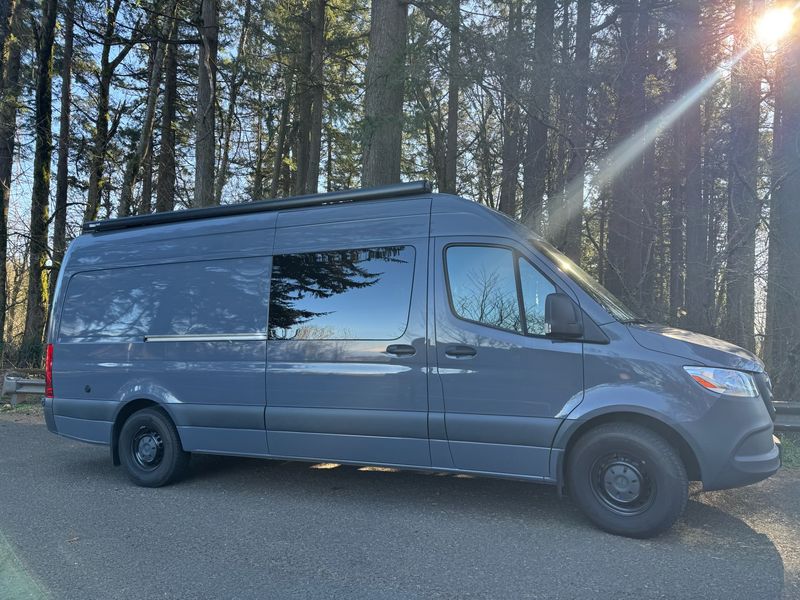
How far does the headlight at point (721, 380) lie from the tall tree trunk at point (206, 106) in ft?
40.6

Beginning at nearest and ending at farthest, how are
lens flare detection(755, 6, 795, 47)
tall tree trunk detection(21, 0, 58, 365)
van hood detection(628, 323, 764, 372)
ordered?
1. van hood detection(628, 323, 764, 372)
2. lens flare detection(755, 6, 795, 47)
3. tall tree trunk detection(21, 0, 58, 365)

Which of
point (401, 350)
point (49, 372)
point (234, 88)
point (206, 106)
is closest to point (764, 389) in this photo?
point (401, 350)

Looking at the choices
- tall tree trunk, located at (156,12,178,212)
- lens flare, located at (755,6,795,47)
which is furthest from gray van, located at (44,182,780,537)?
tall tree trunk, located at (156,12,178,212)

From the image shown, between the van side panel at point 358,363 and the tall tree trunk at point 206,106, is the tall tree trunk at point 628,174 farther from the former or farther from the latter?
the tall tree trunk at point 206,106

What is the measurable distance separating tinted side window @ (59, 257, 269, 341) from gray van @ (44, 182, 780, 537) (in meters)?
0.02

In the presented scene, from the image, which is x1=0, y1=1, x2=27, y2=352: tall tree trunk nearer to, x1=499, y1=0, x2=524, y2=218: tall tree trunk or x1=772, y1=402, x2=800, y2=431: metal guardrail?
x1=499, y1=0, x2=524, y2=218: tall tree trunk

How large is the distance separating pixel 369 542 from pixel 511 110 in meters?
8.25

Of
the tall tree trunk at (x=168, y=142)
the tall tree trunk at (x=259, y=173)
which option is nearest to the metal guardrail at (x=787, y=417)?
the tall tree trunk at (x=168, y=142)

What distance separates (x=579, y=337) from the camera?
15.0 feet

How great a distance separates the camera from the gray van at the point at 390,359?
4413mm

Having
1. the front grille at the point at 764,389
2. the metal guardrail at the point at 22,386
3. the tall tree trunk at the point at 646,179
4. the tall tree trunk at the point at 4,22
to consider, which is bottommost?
the metal guardrail at the point at 22,386

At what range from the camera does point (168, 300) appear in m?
6.23

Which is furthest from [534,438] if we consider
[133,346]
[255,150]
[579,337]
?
[255,150]

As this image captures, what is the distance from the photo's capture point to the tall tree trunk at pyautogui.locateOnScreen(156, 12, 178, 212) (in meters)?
18.9
